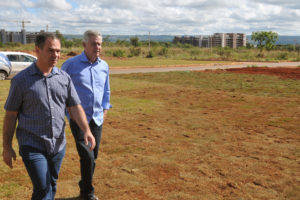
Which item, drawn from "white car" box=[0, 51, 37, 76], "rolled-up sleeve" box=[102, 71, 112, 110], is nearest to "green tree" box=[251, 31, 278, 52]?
"white car" box=[0, 51, 37, 76]

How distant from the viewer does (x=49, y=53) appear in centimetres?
283

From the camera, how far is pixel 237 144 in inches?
267

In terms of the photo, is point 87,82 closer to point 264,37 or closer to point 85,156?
point 85,156

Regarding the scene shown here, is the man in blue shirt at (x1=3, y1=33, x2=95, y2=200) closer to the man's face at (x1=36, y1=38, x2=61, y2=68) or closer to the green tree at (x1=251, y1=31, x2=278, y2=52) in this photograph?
the man's face at (x1=36, y1=38, x2=61, y2=68)

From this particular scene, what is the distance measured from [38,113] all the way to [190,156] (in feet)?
11.7

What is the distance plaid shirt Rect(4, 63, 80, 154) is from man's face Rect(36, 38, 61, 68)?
9cm

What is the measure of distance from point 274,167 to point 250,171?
1.55 ft

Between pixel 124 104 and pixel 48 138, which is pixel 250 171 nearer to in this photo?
pixel 48 138

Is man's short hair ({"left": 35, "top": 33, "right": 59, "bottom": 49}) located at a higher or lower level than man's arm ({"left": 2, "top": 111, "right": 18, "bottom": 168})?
higher

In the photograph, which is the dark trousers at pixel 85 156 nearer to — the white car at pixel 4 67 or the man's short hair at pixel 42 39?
the man's short hair at pixel 42 39

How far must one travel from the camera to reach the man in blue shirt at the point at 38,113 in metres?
2.81

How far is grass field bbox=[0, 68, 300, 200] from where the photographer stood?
4.57 meters

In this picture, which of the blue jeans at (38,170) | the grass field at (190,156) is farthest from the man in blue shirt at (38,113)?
the grass field at (190,156)

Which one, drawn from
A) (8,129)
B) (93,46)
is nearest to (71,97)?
(8,129)
